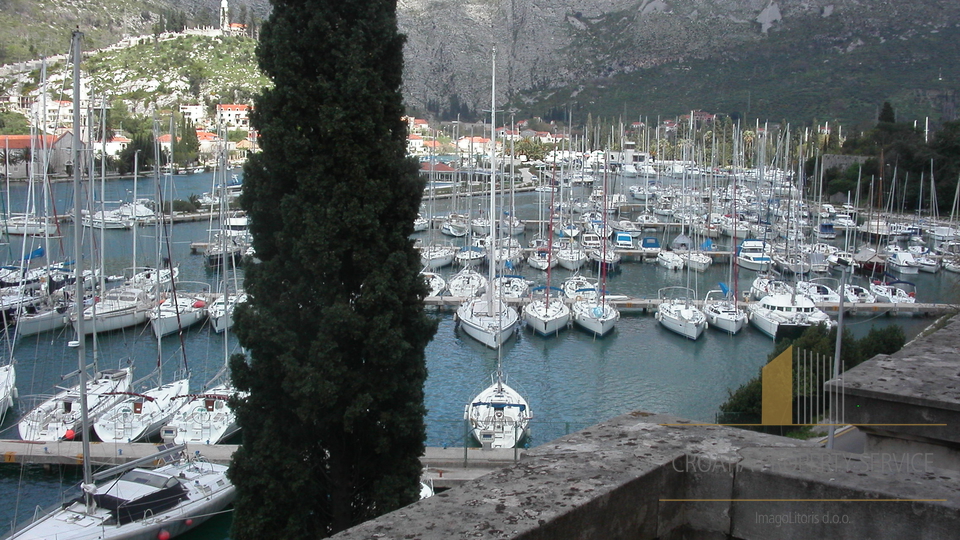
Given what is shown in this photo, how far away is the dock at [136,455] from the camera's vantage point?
38.9 ft

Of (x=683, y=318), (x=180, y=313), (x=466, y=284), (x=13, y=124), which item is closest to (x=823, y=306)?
(x=683, y=318)

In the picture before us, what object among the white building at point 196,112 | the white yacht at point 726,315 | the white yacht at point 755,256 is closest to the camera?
the white yacht at point 726,315

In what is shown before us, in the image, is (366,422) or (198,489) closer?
(366,422)

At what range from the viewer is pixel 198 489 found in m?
10.8

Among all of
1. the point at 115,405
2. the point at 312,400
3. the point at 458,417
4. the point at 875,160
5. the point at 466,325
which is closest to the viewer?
the point at 312,400

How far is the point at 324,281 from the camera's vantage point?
5.63 m

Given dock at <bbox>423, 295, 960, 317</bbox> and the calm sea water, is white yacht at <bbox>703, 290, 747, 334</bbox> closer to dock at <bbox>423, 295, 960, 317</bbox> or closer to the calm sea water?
the calm sea water

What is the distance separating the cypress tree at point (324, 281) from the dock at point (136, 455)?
19.7ft

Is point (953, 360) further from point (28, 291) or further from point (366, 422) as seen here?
point (28, 291)

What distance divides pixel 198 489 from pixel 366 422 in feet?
20.2

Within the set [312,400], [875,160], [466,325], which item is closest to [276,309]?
[312,400]

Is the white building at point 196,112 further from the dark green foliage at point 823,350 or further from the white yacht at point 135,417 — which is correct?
the dark green foliage at point 823,350

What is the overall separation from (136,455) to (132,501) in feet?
8.67

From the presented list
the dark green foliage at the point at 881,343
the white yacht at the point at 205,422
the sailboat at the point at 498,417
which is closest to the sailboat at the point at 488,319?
the sailboat at the point at 498,417
